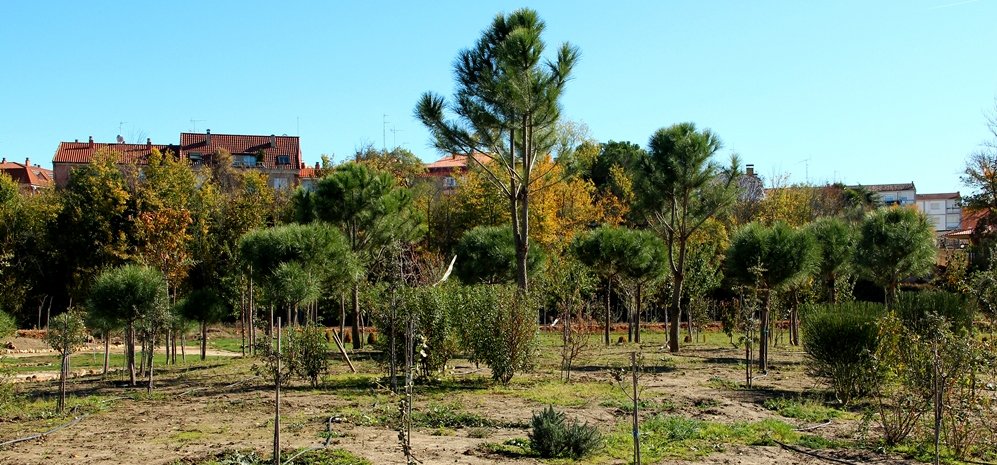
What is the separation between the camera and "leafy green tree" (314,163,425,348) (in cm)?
2366

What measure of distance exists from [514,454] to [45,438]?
549 cm

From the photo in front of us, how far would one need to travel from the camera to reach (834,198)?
181 feet

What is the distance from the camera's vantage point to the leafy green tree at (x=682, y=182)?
23.1 metres

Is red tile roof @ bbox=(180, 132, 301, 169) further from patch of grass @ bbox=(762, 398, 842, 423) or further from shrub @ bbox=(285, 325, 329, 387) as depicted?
patch of grass @ bbox=(762, 398, 842, 423)

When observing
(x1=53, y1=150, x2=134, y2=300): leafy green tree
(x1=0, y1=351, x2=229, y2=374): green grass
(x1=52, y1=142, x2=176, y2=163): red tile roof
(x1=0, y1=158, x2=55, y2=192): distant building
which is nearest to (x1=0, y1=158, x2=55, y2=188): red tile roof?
(x1=0, y1=158, x2=55, y2=192): distant building

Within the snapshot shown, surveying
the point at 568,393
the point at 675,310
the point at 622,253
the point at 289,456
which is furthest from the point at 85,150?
the point at 289,456

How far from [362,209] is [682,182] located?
337 inches

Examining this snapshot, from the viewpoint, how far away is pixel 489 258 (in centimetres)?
2577

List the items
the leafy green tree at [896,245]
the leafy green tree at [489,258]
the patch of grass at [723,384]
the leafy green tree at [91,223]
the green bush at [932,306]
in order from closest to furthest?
1. the green bush at [932,306]
2. the patch of grass at [723,384]
3. the leafy green tree at [896,245]
4. the leafy green tree at [489,258]
5. the leafy green tree at [91,223]

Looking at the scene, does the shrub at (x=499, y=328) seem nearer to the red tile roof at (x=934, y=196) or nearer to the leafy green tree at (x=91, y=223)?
the leafy green tree at (x=91, y=223)

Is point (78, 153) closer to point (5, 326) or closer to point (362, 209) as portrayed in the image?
point (362, 209)

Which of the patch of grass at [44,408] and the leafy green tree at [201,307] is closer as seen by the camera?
the patch of grass at [44,408]

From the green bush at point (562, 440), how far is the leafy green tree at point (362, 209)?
46.4ft

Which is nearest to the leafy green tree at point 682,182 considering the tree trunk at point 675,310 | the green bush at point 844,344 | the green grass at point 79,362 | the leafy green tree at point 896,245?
the tree trunk at point 675,310
